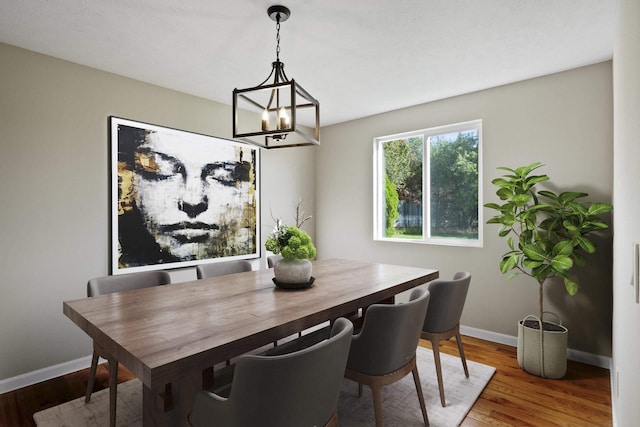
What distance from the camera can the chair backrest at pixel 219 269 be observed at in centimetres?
282

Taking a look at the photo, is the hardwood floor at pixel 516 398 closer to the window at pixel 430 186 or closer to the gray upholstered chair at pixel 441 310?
the gray upholstered chair at pixel 441 310

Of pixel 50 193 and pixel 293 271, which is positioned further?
pixel 50 193

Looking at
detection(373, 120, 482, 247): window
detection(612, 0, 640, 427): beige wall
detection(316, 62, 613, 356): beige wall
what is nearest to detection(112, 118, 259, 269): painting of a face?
detection(316, 62, 613, 356): beige wall

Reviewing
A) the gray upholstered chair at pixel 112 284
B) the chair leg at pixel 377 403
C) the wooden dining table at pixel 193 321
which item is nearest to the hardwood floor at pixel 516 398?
the gray upholstered chair at pixel 112 284

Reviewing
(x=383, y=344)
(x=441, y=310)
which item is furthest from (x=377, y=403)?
(x=441, y=310)

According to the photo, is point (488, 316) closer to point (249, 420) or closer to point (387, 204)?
point (387, 204)

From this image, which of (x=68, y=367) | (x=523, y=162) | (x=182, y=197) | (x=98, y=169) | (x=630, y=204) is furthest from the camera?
(x=182, y=197)

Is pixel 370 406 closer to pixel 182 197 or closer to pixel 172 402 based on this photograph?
pixel 172 402

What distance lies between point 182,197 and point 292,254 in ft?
5.95

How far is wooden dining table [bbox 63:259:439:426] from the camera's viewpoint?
4.09 feet

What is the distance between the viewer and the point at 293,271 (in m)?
2.20

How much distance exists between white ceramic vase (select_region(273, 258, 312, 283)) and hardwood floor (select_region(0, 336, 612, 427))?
4.33ft

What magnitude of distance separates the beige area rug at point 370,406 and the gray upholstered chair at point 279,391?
3.50ft

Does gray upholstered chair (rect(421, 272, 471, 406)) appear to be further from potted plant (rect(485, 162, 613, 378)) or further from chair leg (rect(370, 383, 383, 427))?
potted plant (rect(485, 162, 613, 378))
